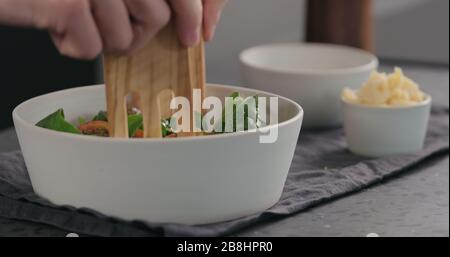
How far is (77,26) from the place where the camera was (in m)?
0.85

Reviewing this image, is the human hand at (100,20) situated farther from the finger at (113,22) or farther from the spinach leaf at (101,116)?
the spinach leaf at (101,116)

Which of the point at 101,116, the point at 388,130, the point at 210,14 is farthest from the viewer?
the point at 388,130

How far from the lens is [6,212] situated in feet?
3.10

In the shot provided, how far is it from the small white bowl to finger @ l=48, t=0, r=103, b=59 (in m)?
0.49

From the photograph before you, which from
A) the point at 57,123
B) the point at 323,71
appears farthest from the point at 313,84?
the point at 57,123

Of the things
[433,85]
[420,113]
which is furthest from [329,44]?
[420,113]

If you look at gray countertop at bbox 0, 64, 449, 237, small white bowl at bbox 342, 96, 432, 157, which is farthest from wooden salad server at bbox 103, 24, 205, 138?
small white bowl at bbox 342, 96, 432, 157

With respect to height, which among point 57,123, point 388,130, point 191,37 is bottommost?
point 388,130

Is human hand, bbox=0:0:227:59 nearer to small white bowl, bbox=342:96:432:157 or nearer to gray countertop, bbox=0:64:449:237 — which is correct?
gray countertop, bbox=0:64:449:237

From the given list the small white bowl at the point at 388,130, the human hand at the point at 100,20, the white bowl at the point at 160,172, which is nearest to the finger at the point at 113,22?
the human hand at the point at 100,20

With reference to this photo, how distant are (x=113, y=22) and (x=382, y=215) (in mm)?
383

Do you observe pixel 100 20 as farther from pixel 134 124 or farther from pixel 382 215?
pixel 382 215

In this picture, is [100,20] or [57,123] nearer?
[100,20]
